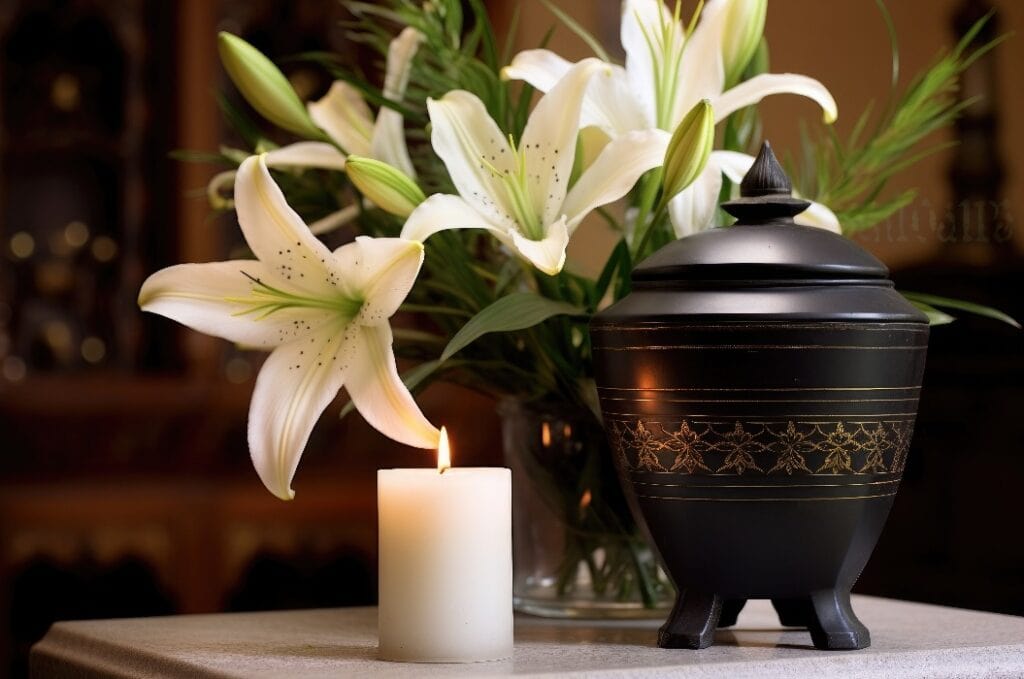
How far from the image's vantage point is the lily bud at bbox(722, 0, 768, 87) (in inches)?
A: 35.4

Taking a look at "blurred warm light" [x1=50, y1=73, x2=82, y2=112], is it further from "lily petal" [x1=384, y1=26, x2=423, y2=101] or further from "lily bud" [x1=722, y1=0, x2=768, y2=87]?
"lily bud" [x1=722, y1=0, x2=768, y2=87]

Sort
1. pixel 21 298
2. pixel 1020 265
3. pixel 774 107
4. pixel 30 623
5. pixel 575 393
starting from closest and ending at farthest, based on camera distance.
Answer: pixel 575 393 → pixel 1020 265 → pixel 774 107 → pixel 30 623 → pixel 21 298

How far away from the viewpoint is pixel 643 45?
91cm

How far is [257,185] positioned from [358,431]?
6.21ft

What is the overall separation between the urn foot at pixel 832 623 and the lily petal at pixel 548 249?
8.7 inches

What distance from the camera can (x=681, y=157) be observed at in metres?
0.78

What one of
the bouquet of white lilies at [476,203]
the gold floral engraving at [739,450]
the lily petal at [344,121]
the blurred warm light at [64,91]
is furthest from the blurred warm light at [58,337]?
the gold floral engraving at [739,450]

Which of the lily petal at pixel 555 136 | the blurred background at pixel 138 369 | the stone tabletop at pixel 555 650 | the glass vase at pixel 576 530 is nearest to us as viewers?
the stone tabletop at pixel 555 650

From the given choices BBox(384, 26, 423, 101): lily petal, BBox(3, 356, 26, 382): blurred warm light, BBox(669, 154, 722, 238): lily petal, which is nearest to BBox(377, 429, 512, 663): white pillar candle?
BBox(669, 154, 722, 238): lily petal

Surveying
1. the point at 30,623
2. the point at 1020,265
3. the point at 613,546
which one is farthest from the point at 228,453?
the point at 613,546

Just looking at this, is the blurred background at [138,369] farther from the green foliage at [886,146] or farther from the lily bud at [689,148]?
the lily bud at [689,148]

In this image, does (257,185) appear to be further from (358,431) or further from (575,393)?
(358,431)

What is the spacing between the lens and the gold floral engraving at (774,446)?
0.73 meters

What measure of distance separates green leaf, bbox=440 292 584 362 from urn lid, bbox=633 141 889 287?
0.06 meters
